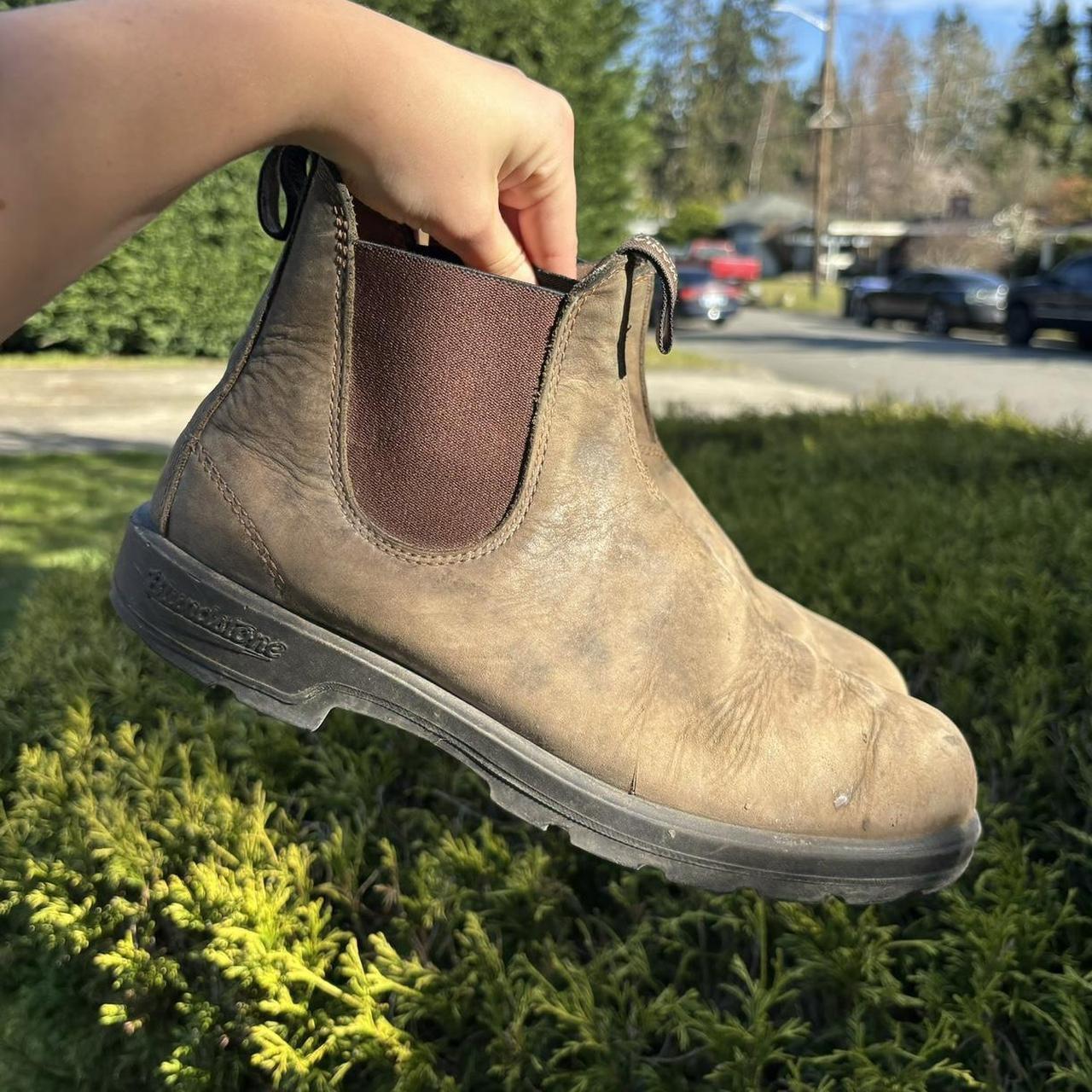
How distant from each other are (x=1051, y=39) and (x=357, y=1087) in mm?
55711

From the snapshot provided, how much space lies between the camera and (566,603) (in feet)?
4.55

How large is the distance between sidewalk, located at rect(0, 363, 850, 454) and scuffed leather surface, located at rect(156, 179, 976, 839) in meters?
3.96

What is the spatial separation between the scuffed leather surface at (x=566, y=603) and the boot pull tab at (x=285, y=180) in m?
0.09

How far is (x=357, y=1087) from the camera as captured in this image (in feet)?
4.94

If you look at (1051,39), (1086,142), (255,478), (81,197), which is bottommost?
(1086,142)

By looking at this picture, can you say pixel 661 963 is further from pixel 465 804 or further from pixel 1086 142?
pixel 1086 142

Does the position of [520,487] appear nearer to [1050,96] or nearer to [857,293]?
[857,293]

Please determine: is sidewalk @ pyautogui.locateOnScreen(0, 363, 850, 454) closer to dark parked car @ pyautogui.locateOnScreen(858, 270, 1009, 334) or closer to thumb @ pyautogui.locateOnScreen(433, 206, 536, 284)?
thumb @ pyautogui.locateOnScreen(433, 206, 536, 284)

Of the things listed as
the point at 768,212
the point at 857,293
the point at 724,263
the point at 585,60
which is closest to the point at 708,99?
the point at 768,212

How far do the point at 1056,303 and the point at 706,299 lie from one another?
308 inches

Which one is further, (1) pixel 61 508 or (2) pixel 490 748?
(1) pixel 61 508

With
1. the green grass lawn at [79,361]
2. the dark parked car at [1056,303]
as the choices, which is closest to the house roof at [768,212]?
the dark parked car at [1056,303]

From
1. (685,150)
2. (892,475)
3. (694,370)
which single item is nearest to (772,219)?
(685,150)

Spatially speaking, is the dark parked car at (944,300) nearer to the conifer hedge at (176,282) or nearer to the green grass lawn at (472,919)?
the conifer hedge at (176,282)
